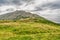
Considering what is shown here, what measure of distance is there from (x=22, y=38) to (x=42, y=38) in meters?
5.09

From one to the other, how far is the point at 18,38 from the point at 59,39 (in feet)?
34.1

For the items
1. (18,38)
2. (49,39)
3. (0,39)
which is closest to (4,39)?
(0,39)

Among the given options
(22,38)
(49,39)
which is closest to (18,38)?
(22,38)

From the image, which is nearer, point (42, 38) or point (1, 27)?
point (42, 38)

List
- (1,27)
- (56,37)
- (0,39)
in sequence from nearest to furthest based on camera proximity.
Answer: (0,39) < (56,37) < (1,27)

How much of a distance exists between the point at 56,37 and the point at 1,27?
34.1 m

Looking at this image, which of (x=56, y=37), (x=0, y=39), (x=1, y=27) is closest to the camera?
(x=0, y=39)

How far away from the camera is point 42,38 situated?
45188 mm

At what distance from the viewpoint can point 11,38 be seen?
147 ft

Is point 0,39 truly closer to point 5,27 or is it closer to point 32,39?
point 32,39

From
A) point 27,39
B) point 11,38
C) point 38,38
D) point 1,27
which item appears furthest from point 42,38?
point 1,27

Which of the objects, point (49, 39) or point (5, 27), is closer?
point (49, 39)

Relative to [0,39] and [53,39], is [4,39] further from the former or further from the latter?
[53,39]

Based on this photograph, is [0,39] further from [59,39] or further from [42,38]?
[59,39]
